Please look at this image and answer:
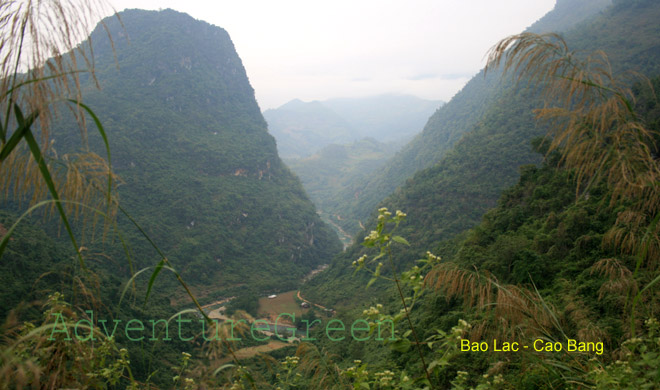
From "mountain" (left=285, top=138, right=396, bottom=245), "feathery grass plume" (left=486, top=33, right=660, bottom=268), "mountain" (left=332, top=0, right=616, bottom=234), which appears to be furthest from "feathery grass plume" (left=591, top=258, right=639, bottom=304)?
"mountain" (left=285, top=138, right=396, bottom=245)

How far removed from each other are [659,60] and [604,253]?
34.6 m

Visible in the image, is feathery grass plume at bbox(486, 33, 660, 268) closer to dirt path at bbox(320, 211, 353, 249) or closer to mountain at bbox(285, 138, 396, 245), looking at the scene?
dirt path at bbox(320, 211, 353, 249)

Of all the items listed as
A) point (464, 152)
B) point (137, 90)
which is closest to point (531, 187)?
point (464, 152)

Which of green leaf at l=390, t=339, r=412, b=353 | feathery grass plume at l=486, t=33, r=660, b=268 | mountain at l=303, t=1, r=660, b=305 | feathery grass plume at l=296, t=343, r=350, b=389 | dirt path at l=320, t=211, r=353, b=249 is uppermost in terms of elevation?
feathery grass plume at l=486, t=33, r=660, b=268

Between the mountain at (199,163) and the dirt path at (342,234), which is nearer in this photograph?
the mountain at (199,163)

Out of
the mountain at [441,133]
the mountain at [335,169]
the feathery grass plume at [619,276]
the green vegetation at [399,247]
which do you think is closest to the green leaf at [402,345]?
the green vegetation at [399,247]

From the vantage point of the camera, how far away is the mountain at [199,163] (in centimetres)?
4166

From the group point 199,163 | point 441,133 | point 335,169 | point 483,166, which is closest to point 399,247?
point 483,166

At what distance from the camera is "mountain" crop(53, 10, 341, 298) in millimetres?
41656

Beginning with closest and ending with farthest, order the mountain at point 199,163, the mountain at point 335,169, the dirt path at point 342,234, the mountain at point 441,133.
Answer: the mountain at point 199,163 < the dirt path at point 342,234 < the mountain at point 441,133 < the mountain at point 335,169

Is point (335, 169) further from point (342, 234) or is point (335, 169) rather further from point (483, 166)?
point (483, 166)

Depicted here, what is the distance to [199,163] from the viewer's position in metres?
54.4

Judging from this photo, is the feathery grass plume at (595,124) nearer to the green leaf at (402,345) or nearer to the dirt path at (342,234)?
the green leaf at (402,345)

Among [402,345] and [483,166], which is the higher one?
[402,345]
